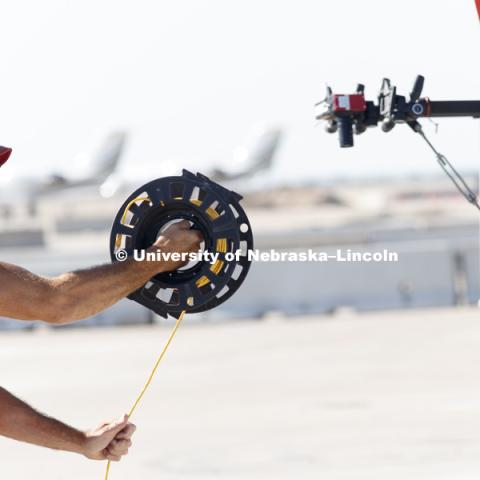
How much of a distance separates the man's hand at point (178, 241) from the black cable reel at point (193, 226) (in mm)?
31

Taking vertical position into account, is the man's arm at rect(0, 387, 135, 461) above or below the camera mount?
below

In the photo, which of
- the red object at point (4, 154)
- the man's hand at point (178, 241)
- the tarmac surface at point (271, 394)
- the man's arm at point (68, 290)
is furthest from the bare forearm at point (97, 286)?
the tarmac surface at point (271, 394)

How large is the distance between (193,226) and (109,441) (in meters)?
0.78

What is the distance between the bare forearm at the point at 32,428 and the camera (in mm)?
3885

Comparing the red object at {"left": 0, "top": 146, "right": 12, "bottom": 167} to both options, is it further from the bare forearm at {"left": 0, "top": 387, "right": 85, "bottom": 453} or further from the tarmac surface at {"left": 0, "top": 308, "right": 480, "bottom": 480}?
the tarmac surface at {"left": 0, "top": 308, "right": 480, "bottom": 480}

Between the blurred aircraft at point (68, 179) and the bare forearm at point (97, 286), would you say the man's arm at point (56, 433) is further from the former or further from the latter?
the blurred aircraft at point (68, 179)

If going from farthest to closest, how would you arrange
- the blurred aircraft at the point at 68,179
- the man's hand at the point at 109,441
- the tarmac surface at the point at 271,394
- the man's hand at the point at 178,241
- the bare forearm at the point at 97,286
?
the blurred aircraft at the point at 68,179, the tarmac surface at the point at 271,394, the man's hand at the point at 109,441, the man's hand at the point at 178,241, the bare forearm at the point at 97,286

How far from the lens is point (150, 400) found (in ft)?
39.3

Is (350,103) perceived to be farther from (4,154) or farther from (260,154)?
(260,154)

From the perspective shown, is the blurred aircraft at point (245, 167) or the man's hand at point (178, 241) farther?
the blurred aircraft at point (245, 167)

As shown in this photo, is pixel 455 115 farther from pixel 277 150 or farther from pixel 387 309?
pixel 277 150

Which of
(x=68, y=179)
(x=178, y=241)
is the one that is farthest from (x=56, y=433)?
(x=68, y=179)

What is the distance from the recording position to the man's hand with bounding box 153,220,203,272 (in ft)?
11.4

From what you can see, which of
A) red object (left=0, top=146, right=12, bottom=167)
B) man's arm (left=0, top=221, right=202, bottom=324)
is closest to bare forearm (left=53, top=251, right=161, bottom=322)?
man's arm (left=0, top=221, right=202, bottom=324)
